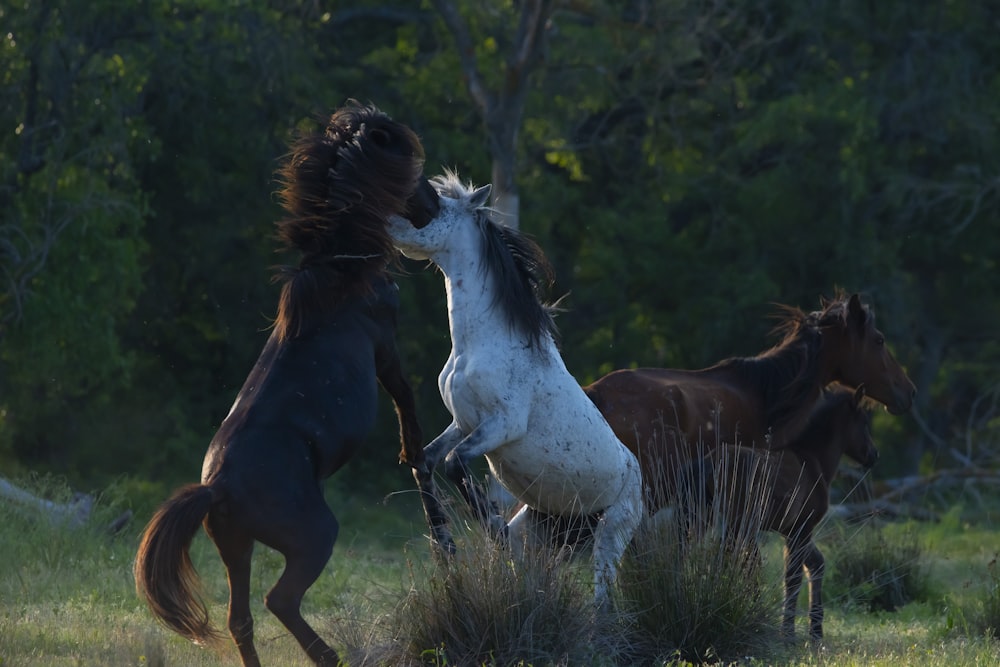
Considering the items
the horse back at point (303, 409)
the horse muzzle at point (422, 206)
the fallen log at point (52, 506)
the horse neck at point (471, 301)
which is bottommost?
the fallen log at point (52, 506)

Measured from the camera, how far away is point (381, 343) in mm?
6281

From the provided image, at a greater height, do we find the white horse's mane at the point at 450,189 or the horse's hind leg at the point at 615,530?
the white horse's mane at the point at 450,189

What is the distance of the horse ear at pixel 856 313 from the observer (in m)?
8.22

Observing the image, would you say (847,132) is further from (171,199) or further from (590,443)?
(590,443)

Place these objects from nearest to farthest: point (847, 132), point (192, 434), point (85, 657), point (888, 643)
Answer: point (85, 657)
point (888, 643)
point (192, 434)
point (847, 132)

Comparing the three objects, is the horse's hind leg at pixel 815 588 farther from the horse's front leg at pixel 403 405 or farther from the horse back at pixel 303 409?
the horse back at pixel 303 409

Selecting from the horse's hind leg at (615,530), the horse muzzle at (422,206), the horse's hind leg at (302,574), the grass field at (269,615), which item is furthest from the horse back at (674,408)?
the horse's hind leg at (302,574)

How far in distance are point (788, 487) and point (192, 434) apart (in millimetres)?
10285

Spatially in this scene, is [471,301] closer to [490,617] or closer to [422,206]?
[422,206]

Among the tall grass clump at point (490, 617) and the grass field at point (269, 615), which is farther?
the grass field at point (269, 615)

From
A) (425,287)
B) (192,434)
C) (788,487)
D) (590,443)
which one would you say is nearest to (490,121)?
(425,287)

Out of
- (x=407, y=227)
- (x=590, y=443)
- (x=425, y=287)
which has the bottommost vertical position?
(x=425, y=287)

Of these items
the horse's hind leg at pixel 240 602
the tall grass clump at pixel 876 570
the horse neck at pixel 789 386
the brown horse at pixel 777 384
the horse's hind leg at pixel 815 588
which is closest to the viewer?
the horse's hind leg at pixel 240 602

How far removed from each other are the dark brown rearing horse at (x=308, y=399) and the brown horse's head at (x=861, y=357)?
3.01 m
